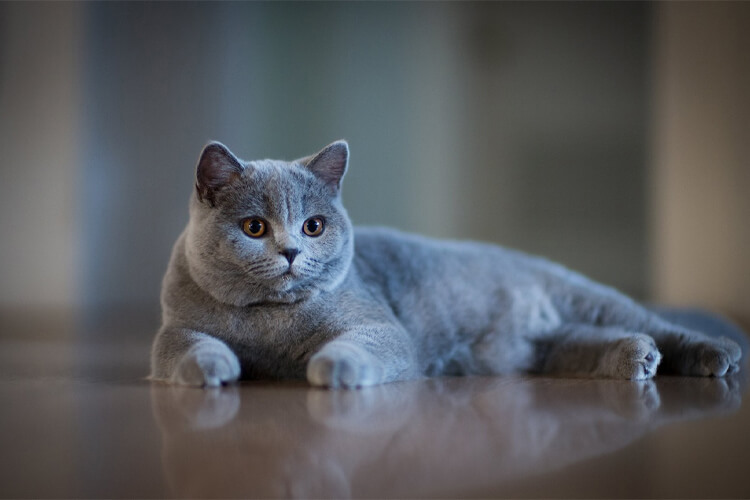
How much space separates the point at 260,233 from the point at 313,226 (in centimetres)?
13

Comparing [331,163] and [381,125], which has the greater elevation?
[331,163]

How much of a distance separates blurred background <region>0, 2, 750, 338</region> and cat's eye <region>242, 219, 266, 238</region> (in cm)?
299

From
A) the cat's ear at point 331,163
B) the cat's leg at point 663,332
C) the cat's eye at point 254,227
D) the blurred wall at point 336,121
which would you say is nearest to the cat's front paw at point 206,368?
the cat's eye at point 254,227

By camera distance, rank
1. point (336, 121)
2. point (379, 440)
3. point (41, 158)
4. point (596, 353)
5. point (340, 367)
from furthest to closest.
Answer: point (336, 121), point (41, 158), point (596, 353), point (340, 367), point (379, 440)

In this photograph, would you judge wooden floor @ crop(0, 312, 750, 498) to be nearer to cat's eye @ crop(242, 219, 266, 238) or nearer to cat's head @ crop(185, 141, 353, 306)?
cat's head @ crop(185, 141, 353, 306)

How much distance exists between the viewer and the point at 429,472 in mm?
942

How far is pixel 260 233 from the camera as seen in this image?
163 centimetres

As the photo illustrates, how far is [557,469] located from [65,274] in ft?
14.2

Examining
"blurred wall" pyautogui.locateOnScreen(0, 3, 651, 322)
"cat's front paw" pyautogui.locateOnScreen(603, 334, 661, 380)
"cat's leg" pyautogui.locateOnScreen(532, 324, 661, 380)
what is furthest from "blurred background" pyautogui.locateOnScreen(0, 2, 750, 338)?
"cat's front paw" pyautogui.locateOnScreen(603, 334, 661, 380)

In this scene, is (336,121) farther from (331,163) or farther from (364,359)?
(364,359)

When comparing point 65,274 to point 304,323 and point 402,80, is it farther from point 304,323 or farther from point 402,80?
point 304,323

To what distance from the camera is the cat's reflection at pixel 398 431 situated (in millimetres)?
920

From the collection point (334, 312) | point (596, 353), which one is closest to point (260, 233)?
point (334, 312)

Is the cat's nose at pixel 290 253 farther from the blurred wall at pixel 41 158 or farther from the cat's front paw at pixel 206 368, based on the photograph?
the blurred wall at pixel 41 158
